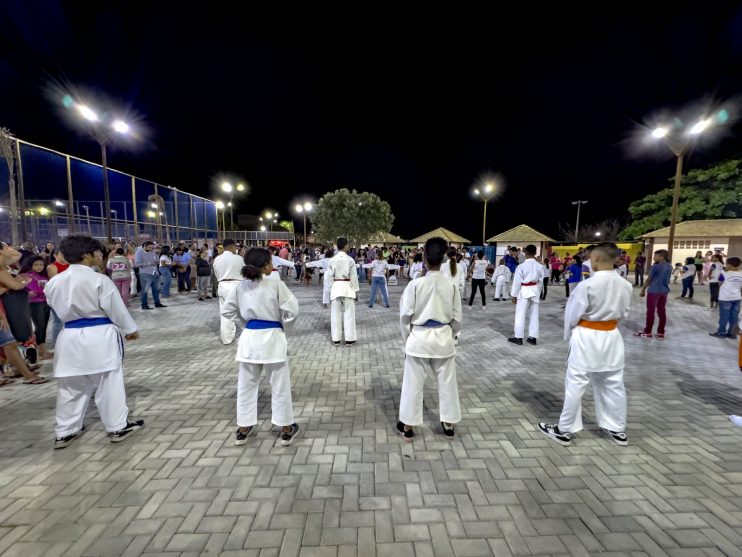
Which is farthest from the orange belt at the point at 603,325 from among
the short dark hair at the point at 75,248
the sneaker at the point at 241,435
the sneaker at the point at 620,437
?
the short dark hair at the point at 75,248

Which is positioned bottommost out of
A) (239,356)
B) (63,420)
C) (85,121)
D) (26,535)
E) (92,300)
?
(26,535)

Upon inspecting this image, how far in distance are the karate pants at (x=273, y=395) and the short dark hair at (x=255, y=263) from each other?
88 cm

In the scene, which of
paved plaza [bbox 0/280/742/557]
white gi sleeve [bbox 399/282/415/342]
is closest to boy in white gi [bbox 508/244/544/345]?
paved plaza [bbox 0/280/742/557]

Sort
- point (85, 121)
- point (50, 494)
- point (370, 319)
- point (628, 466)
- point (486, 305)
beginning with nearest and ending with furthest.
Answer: point (50, 494) < point (628, 466) < point (370, 319) < point (85, 121) < point (486, 305)

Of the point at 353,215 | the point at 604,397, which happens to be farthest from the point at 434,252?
the point at 353,215

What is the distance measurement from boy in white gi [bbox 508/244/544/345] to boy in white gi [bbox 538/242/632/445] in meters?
3.46

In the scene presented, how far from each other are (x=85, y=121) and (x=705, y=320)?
63.4ft

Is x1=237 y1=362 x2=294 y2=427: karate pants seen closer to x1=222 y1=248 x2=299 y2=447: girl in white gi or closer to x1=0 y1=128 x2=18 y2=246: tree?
x1=222 y1=248 x2=299 y2=447: girl in white gi

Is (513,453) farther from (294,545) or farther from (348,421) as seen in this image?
(294,545)

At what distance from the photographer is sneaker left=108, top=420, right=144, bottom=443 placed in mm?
3451

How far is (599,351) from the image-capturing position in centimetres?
333

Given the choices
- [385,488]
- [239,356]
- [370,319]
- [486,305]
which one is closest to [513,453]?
[385,488]

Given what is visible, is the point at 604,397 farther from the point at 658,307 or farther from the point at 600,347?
the point at 658,307

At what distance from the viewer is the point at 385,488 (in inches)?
109
